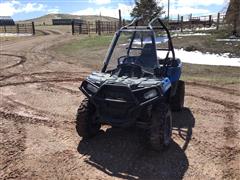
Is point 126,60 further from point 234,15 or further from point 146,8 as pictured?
point 146,8

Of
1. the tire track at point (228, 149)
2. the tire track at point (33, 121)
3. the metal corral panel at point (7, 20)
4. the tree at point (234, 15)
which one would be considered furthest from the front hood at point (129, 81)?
the metal corral panel at point (7, 20)

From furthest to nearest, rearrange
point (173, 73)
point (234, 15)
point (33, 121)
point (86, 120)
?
point (234, 15) < point (33, 121) < point (173, 73) < point (86, 120)

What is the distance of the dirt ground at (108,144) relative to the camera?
16.6 ft

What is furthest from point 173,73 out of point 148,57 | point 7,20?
point 7,20

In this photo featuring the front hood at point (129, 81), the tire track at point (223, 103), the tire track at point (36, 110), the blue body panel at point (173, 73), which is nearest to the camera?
the front hood at point (129, 81)

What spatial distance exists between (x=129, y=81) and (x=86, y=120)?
3.27 ft

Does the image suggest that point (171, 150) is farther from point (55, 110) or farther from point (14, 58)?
point (14, 58)

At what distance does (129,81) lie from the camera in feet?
18.2

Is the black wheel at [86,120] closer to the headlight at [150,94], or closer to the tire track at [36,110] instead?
the headlight at [150,94]

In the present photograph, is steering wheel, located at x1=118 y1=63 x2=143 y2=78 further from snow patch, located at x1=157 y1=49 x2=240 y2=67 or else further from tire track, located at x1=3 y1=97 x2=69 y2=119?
snow patch, located at x1=157 y1=49 x2=240 y2=67

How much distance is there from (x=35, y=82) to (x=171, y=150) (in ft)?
20.7

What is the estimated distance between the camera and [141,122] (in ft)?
18.3

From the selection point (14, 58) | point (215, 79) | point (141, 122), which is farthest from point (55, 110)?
point (14, 58)

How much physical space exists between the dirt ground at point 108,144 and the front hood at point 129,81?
104 cm
